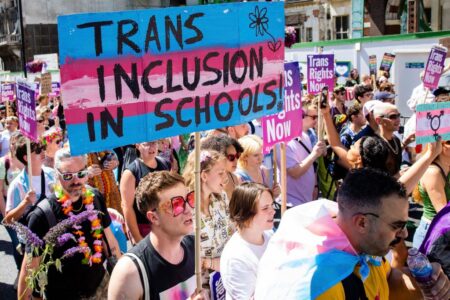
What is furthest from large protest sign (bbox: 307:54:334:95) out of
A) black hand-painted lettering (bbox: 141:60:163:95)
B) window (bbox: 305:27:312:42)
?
window (bbox: 305:27:312:42)

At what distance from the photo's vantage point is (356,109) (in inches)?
263

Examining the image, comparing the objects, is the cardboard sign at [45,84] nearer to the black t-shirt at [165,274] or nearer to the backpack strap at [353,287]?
the black t-shirt at [165,274]

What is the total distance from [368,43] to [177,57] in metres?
16.1

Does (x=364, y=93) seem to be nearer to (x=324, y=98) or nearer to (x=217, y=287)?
(x=324, y=98)

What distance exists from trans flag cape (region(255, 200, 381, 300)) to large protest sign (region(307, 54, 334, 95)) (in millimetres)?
4659

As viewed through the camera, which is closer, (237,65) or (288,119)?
(237,65)

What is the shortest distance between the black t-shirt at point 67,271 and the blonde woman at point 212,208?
0.73 metres

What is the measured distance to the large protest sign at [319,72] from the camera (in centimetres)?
667

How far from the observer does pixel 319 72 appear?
691cm

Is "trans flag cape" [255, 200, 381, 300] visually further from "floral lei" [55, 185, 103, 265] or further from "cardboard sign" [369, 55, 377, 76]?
"cardboard sign" [369, 55, 377, 76]

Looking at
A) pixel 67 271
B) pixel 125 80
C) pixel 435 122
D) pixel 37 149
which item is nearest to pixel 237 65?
pixel 125 80

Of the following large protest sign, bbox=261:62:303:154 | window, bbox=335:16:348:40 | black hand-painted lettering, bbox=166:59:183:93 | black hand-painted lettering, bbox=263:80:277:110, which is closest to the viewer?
black hand-painted lettering, bbox=166:59:183:93

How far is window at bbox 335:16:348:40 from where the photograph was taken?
26.4 meters

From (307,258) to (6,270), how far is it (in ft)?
16.3
